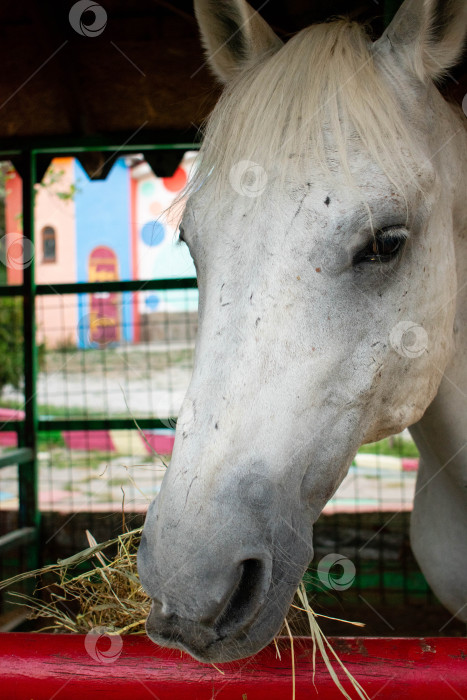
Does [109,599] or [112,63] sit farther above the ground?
[112,63]

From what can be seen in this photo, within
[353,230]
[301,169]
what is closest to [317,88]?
[301,169]

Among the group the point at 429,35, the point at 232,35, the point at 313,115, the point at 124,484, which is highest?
the point at 232,35

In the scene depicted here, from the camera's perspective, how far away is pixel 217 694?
106cm

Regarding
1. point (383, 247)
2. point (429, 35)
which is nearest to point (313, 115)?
point (383, 247)

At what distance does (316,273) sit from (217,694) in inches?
32.3

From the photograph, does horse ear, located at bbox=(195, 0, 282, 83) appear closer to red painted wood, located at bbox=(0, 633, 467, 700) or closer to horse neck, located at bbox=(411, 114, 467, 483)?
horse neck, located at bbox=(411, 114, 467, 483)

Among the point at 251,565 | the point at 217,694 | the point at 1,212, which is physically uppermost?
the point at 1,212

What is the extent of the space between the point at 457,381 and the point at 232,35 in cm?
122

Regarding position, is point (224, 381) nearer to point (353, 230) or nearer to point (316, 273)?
point (316, 273)

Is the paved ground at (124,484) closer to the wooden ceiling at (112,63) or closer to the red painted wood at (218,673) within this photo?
the wooden ceiling at (112,63)

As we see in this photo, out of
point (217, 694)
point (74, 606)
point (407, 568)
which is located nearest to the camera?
point (217, 694)

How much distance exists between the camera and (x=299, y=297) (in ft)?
4.04

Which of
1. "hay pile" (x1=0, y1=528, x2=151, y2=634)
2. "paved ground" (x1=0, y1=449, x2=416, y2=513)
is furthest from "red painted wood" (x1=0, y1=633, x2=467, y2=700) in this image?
"paved ground" (x1=0, y1=449, x2=416, y2=513)

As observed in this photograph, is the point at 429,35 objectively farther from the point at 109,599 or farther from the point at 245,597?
the point at 109,599
